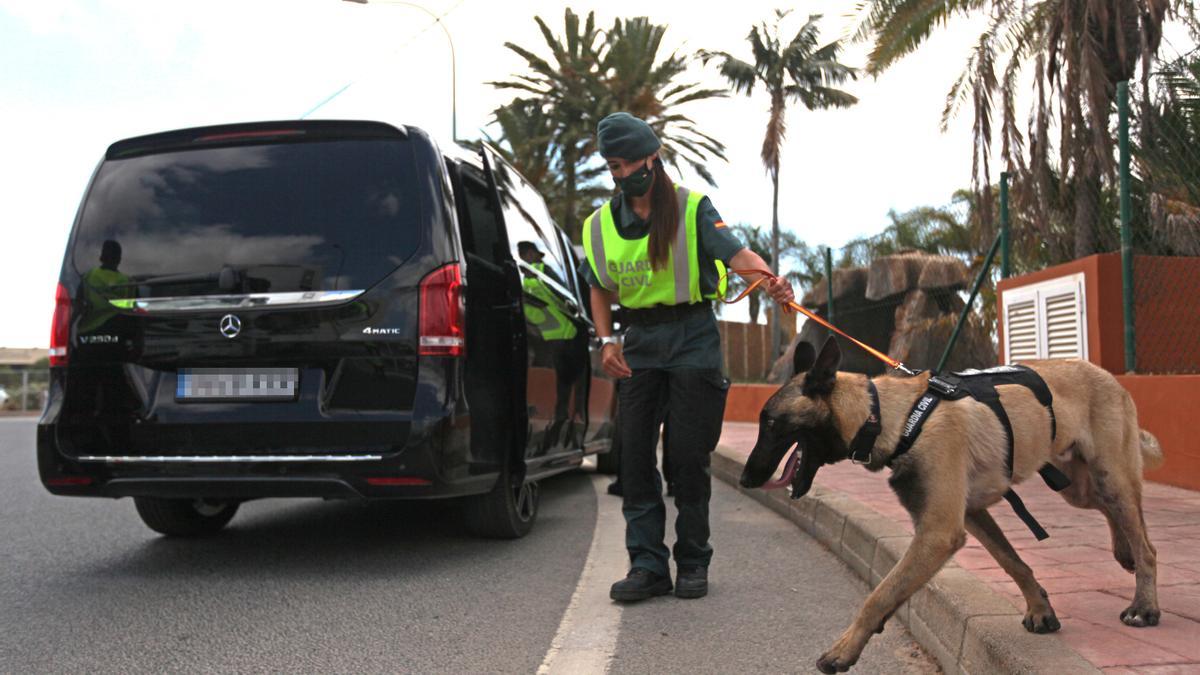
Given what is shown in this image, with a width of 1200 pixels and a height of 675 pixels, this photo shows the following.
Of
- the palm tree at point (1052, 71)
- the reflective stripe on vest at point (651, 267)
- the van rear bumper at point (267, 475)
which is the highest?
the palm tree at point (1052, 71)

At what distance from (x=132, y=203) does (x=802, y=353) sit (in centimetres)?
307

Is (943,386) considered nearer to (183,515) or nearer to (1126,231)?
(183,515)

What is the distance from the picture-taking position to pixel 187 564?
4.61 metres

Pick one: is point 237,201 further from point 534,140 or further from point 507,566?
point 534,140

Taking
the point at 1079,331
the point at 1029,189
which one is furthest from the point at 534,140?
the point at 1079,331

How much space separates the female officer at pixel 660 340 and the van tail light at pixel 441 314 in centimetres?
62

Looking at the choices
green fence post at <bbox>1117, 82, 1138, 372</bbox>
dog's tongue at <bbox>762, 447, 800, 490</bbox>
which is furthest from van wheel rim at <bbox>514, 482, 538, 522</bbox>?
green fence post at <bbox>1117, 82, 1138, 372</bbox>

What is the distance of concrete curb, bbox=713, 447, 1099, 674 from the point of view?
261cm

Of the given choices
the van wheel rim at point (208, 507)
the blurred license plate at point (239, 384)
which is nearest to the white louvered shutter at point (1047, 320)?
the blurred license plate at point (239, 384)

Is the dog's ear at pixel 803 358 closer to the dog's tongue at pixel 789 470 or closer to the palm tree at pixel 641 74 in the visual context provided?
the dog's tongue at pixel 789 470

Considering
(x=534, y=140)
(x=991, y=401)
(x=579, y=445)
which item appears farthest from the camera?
(x=534, y=140)

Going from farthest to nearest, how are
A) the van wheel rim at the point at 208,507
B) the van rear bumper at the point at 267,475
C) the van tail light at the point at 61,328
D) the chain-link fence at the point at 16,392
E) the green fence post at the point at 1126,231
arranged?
the chain-link fence at the point at 16,392 < the green fence post at the point at 1126,231 < the van wheel rim at the point at 208,507 < the van tail light at the point at 61,328 < the van rear bumper at the point at 267,475

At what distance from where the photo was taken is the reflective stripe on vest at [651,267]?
13.2 ft

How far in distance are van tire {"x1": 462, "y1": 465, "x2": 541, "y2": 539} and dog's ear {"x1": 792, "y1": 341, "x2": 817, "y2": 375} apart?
202 cm
